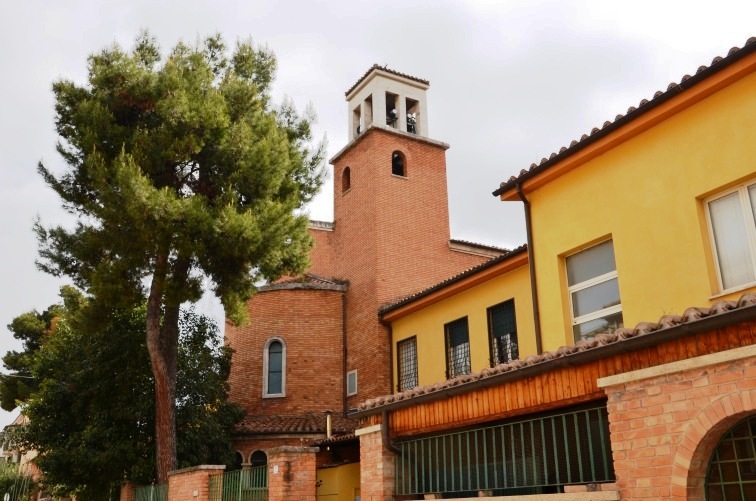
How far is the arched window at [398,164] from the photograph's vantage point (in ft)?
78.5

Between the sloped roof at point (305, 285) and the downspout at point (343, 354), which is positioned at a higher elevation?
the sloped roof at point (305, 285)

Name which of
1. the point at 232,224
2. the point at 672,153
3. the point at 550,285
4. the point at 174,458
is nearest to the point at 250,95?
the point at 232,224

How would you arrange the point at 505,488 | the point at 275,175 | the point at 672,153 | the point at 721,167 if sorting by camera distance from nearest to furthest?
1. the point at 505,488
2. the point at 721,167
3. the point at 672,153
4. the point at 275,175

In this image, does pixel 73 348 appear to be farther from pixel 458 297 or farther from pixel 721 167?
pixel 721 167

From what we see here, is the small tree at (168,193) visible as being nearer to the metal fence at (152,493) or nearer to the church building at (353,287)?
the metal fence at (152,493)

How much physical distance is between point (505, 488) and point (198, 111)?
11.6 meters

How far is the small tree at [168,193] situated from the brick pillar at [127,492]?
6.09ft

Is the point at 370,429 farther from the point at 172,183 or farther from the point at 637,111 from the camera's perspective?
the point at 172,183

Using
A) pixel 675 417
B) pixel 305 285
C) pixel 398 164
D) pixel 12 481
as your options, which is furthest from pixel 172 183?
pixel 12 481

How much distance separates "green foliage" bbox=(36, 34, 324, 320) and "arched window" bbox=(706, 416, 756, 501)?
11527mm

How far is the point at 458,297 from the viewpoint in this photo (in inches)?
704

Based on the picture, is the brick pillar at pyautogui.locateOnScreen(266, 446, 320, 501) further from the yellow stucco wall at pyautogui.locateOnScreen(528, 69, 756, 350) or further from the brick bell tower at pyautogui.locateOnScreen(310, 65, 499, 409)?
the brick bell tower at pyautogui.locateOnScreen(310, 65, 499, 409)

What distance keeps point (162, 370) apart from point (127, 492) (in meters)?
3.31

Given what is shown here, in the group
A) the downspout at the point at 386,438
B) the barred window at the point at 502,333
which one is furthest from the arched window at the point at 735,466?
the barred window at the point at 502,333
